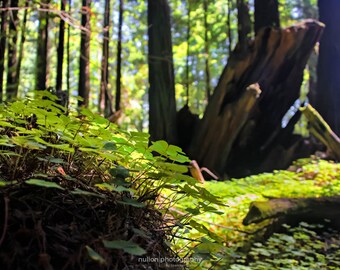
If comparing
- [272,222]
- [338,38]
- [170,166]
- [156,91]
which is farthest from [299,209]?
[338,38]

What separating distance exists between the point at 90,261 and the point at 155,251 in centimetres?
30

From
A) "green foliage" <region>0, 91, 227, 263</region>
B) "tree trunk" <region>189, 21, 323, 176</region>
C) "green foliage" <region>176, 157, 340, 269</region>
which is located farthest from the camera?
"tree trunk" <region>189, 21, 323, 176</region>

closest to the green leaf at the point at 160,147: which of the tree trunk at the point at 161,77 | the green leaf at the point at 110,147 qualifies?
the green leaf at the point at 110,147

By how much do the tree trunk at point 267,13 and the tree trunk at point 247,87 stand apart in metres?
1.46

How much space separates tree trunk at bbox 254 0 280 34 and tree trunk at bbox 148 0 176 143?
2.50 metres

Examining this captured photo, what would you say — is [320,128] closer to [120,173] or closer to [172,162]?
[172,162]

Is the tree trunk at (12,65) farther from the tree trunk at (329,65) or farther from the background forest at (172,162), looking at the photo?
the tree trunk at (329,65)

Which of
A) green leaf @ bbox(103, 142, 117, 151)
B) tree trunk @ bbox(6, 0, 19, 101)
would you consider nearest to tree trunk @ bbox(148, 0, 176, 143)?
tree trunk @ bbox(6, 0, 19, 101)

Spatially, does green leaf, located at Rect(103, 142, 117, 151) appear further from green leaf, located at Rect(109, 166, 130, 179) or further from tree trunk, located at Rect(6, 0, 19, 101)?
tree trunk, located at Rect(6, 0, 19, 101)

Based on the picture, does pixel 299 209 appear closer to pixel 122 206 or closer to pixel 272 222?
pixel 272 222

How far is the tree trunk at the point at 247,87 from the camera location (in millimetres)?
7289

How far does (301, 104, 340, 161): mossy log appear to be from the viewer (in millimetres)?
7426

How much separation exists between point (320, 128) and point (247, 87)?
205 cm

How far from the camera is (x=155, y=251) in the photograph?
4.02ft
